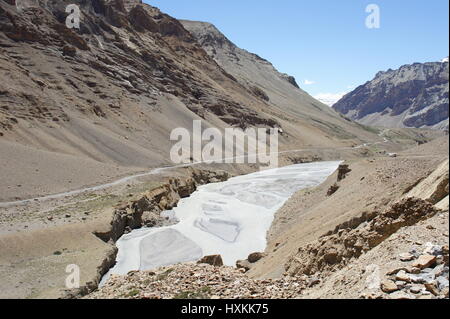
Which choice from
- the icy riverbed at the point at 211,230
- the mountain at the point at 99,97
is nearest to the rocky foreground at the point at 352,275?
the icy riverbed at the point at 211,230

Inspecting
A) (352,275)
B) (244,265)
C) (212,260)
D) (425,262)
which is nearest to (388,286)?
(425,262)

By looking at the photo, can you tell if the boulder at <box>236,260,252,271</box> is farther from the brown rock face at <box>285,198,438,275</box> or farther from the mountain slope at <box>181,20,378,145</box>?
the mountain slope at <box>181,20,378,145</box>

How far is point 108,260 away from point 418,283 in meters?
19.5

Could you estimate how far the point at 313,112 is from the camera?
16225 centimetres

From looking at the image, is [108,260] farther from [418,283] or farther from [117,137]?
[117,137]

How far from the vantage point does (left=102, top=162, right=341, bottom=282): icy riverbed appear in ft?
87.6

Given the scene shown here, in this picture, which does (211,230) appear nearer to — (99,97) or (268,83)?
(99,97)

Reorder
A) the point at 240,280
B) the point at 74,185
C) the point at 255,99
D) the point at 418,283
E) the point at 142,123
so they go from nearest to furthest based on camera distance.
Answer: the point at 418,283, the point at 240,280, the point at 74,185, the point at 142,123, the point at 255,99

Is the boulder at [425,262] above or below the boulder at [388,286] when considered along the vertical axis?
above

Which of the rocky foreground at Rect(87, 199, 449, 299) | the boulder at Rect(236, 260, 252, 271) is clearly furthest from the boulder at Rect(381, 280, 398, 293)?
the boulder at Rect(236, 260, 252, 271)

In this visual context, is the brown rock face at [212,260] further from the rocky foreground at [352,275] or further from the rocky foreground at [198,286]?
the rocky foreground at [198,286]

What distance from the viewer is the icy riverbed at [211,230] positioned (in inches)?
1051

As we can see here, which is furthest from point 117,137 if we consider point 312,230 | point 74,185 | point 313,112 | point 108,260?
point 313,112

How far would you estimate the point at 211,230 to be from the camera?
33000mm
